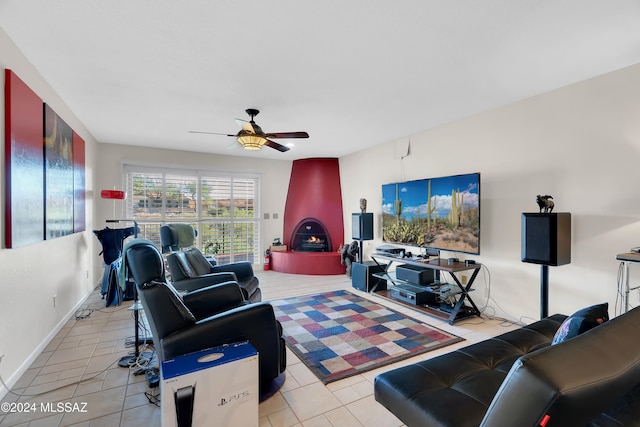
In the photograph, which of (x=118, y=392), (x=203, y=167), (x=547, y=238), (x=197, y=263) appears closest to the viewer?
(x=118, y=392)

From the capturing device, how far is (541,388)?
0.78m

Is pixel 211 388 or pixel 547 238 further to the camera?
pixel 547 238

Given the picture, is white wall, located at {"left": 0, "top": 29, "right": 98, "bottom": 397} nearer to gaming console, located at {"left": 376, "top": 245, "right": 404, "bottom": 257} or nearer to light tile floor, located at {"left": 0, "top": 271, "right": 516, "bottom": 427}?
light tile floor, located at {"left": 0, "top": 271, "right": 516, "bottom": 427}

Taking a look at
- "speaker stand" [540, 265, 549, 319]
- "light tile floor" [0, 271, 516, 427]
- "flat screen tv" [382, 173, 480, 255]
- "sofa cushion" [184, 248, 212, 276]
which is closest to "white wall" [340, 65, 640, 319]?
"flat screen tv" [382, 173, 480, 255]

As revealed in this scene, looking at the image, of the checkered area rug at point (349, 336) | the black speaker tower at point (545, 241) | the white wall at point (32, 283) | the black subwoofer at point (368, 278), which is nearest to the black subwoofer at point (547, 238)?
the black speaker tower at point (545, 241)

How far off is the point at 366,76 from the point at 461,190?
6.37ft

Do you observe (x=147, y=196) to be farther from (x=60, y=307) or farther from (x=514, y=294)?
(x=514, y=294)

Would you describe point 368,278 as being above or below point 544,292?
below

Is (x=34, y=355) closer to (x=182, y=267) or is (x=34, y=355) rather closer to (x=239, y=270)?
(x=182, y=267)

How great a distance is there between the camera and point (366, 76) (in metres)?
2.63

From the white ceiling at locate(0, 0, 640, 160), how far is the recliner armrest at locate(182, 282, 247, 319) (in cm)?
189

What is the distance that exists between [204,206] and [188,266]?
9.26ft

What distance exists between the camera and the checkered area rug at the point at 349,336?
253 cm

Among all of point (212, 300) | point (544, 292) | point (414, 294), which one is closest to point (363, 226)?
point (414, 294)
